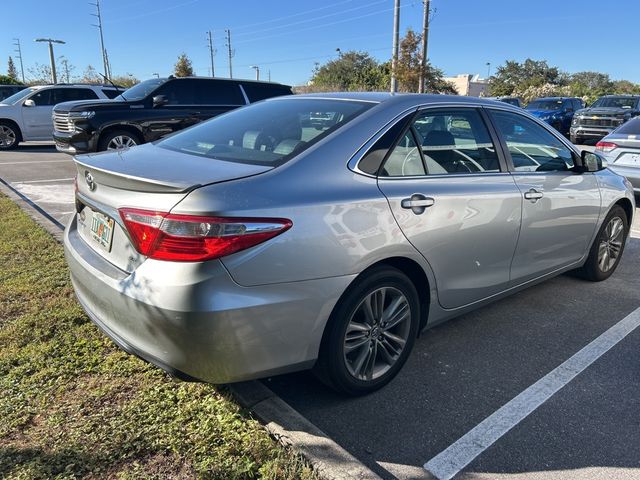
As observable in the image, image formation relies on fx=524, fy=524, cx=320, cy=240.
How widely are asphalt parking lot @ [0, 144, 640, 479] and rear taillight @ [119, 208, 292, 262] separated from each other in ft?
3.66

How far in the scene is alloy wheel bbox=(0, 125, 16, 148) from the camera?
582 inches

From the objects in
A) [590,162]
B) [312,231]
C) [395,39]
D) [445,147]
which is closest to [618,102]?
[395,39]

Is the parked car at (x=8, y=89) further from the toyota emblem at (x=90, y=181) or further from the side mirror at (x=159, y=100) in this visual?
the toyota emblem at (x=90, y=181)

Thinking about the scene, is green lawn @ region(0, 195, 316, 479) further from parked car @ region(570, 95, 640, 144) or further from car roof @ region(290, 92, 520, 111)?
parked car @ region(570, 95, 640, 144)

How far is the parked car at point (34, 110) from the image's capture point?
1466 centimetres

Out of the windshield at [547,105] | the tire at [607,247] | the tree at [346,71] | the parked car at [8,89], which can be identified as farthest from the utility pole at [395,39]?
the tree at [346,71]

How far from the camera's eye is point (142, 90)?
1048 centimetres

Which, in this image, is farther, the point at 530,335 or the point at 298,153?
the point at 530,335

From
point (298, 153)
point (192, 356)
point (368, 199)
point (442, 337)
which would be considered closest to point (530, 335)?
point (442, 337)

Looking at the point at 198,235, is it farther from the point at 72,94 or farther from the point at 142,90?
the point at 72,94

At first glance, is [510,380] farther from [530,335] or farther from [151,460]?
[151,460]

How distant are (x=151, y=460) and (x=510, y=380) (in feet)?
6.77

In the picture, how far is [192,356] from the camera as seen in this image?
2264 mm

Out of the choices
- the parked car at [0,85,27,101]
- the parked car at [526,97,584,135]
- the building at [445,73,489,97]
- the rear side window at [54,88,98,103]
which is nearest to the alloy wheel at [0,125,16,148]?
the rear side window at [54,88,98,103]
